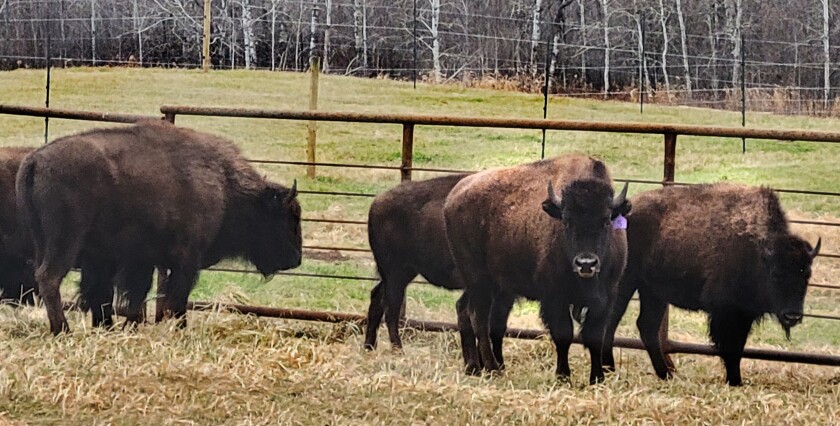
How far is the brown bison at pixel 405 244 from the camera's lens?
8438 mm

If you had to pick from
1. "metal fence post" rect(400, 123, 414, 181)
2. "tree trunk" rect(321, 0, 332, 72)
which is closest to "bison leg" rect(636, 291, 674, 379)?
"metal fence post" rect(400, 123, 414, 181)

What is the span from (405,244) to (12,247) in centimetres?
293

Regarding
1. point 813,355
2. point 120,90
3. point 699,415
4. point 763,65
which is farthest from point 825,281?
point 120,90

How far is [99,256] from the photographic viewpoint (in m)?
8.38

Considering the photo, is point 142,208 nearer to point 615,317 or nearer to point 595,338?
point 595,338

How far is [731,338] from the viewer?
25.8 ft

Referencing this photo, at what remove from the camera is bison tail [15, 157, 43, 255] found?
8.13m

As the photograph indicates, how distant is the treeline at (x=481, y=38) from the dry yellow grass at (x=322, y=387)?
13.3m

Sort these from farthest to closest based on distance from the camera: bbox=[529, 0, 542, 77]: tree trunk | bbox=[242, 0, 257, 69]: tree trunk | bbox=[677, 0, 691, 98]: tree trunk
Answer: bbox=[242, 0, 257, 69]: tree trunk, bbox=[529, 0, 542, 77]: tree trunk, bbox=[677, 0, 691, 98]: tree trunk

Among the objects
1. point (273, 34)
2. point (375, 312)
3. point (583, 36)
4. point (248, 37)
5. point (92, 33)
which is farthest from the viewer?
point (92, 33)

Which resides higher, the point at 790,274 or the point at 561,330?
the point at 790,274

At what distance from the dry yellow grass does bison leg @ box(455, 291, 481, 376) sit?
0.14 metres

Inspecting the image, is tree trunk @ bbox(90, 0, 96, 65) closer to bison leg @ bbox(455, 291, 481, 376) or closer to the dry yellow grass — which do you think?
the dry yellow grass

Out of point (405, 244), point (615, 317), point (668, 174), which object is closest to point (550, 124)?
point (668, 174)
